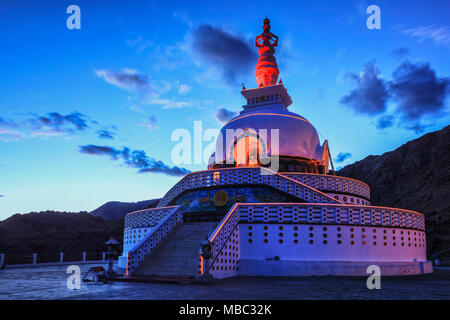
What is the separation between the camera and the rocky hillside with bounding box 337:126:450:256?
177ft

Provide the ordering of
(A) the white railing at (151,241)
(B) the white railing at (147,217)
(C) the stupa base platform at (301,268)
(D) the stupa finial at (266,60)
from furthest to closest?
1. (D) the stupa finial at (266,60)
2. (B) the white railing at (147,217)
3. (C) the stupa base platform at (301,268)
4. (A) the white railing at (151,241)

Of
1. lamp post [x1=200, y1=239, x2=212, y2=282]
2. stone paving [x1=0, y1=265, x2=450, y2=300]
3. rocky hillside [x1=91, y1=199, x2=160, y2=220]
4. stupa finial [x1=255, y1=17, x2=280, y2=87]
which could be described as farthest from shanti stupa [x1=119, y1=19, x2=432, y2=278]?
rocky hillside [x1=91, y1=199, x2=160, y2=220]

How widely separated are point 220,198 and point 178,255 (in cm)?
590

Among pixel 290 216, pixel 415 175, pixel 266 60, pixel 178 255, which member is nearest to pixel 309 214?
pixel 290 216

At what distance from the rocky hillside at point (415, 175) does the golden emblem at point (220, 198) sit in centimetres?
3386

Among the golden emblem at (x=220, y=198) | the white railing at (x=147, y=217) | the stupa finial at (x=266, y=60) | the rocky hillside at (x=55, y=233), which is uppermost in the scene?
the stupa finial at (x=266, y=60)

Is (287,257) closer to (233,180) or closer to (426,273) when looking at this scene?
(233,180)

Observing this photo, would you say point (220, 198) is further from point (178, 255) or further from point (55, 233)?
point (55, 233)

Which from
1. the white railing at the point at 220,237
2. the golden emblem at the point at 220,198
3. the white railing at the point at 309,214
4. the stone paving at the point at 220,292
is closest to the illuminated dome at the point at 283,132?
the golden emblem at the point at 220,198

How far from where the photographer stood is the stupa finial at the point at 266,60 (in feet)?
124

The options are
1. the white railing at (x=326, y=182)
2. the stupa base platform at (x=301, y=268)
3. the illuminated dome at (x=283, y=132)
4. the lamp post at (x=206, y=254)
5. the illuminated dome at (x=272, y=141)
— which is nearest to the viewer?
the lamp post at (x=206, y=254)

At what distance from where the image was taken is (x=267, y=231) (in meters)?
18.5

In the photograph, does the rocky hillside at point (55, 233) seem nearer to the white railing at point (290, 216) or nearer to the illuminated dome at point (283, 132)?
the illuminated dome at point (283, 132)
